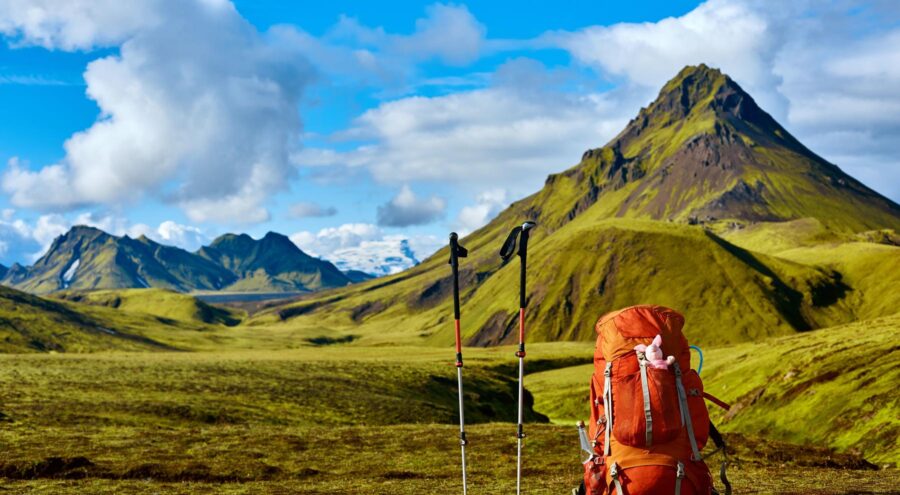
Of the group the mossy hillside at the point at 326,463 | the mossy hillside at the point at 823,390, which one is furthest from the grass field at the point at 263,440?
the mossy hillside at the point at 823,390

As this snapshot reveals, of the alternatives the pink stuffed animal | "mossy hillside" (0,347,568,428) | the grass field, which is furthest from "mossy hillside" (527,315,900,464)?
the pink stuffed animal

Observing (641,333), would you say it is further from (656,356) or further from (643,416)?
(643,416)

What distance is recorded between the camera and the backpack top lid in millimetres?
15625

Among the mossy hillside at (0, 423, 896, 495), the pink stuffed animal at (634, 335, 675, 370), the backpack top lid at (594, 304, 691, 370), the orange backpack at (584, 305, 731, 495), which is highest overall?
the backpack top lid at (594, 304, 691, 370)

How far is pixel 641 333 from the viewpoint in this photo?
15.7 meters

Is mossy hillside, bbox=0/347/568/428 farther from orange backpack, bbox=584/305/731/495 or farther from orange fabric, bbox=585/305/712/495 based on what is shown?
orange fabric, bbox=585/305/712/495

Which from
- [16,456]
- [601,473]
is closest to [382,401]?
[16,456]

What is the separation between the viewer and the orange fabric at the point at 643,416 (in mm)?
14898

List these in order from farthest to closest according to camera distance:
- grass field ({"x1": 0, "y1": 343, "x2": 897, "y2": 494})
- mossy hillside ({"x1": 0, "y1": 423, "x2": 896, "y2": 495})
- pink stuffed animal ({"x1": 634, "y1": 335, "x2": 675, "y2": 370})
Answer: grass field ({"x1": 0, "y1": 343, "x2": 897, "y2": 494}) → mossy hillside ({"x1": 0, "y1": 423, "x2": 896, "y2": 495}) → pink stuffed animal ({"x1": 634, "y1": 335, "x2": 675, "y2": 370})

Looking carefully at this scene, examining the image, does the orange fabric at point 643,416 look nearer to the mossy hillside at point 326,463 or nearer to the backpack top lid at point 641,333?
the backpack top lid at point 641,333

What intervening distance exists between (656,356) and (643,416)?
126 cm

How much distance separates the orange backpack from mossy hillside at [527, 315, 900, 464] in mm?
36041

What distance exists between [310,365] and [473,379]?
2578 centimetres

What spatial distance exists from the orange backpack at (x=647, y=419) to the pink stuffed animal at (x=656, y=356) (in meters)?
Answer: 0.08
